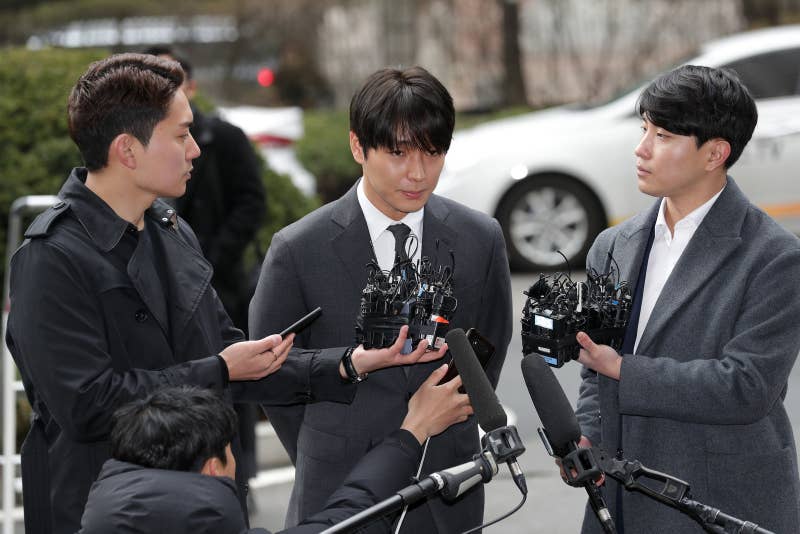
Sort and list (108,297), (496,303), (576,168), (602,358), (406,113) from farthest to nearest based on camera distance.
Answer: (576,168)
(496,303)
(406,113)
(602,358)
(108,297)

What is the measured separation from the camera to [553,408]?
2.80 meters

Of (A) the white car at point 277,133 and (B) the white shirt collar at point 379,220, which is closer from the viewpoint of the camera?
(B) the white shirt collar at point 379,220

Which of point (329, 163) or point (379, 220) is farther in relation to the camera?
point (329, 163)

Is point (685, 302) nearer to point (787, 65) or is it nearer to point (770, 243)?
point (770, 243)

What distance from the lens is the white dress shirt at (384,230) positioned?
12.1 ft

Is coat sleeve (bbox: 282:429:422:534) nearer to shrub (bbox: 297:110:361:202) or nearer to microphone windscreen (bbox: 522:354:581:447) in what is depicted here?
microphone windscreen (bbox: 522:354:581:447)

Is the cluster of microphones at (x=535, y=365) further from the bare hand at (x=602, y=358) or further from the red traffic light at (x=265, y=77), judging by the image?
the red traffic light at (x=265, y=77)

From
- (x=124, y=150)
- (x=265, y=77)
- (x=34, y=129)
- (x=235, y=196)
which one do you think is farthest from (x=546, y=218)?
(x=265, y=77)

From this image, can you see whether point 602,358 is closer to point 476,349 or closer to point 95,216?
point 476,349

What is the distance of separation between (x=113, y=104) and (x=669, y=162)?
4.76 feet

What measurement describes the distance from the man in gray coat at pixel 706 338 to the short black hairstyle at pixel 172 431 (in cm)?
96

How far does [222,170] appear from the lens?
254 inches

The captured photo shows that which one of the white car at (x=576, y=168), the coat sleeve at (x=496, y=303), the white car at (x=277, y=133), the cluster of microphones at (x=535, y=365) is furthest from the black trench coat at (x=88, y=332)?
the white car at (x=277, y=133)

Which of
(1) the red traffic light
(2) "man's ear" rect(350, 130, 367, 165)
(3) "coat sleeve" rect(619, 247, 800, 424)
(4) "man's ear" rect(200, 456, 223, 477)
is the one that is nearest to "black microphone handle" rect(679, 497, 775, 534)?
(3) "coat sleeve" rect(619, 247, 800, 424)
